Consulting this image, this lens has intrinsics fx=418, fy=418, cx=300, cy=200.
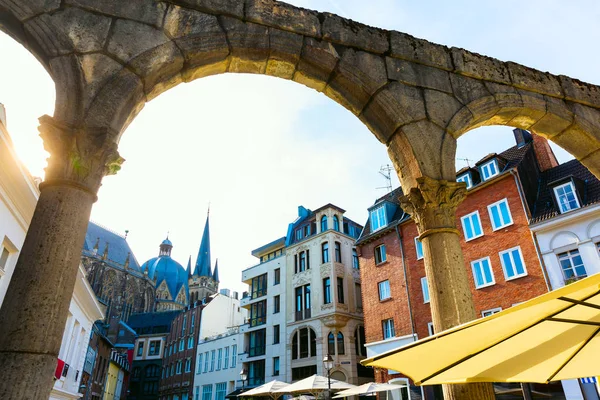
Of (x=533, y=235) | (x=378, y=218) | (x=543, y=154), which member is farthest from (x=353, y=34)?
(x=378, y=218)

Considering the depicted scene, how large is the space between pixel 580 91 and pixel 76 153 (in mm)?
7570

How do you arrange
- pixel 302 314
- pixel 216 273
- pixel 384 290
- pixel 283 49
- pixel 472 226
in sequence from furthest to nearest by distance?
pixel 216 273, pixel 302 314, pixel 384 290, pixel 472 226, pixel 283 49

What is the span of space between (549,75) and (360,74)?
11.9ft

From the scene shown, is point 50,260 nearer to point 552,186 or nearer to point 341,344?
point 552,186

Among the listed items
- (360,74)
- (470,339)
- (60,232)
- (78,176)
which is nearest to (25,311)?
(60,232)

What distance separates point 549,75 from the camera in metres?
6.96

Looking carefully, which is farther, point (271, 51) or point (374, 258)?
point (374, 258)

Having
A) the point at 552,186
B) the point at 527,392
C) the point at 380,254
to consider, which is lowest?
the point at 527,392

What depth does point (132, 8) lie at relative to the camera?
4.90 meters

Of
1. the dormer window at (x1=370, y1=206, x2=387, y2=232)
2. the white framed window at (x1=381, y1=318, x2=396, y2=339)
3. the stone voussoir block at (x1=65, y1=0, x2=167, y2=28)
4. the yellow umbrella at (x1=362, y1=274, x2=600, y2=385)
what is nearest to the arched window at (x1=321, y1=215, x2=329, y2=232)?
the dormer window at (x1=370, y1=206, x2=387, y2=232)

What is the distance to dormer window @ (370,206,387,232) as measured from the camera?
23.3 meters

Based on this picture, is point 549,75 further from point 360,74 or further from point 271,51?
point 271,51

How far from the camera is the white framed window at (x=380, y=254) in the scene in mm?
22453

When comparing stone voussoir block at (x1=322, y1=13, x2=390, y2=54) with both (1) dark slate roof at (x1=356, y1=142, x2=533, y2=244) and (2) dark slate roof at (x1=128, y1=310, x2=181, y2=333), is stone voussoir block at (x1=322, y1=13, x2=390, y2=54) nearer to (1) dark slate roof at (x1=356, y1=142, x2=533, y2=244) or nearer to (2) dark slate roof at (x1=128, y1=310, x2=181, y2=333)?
(1) dark slate roof at (x1=356, y1=142, x2=533, y2=244)
